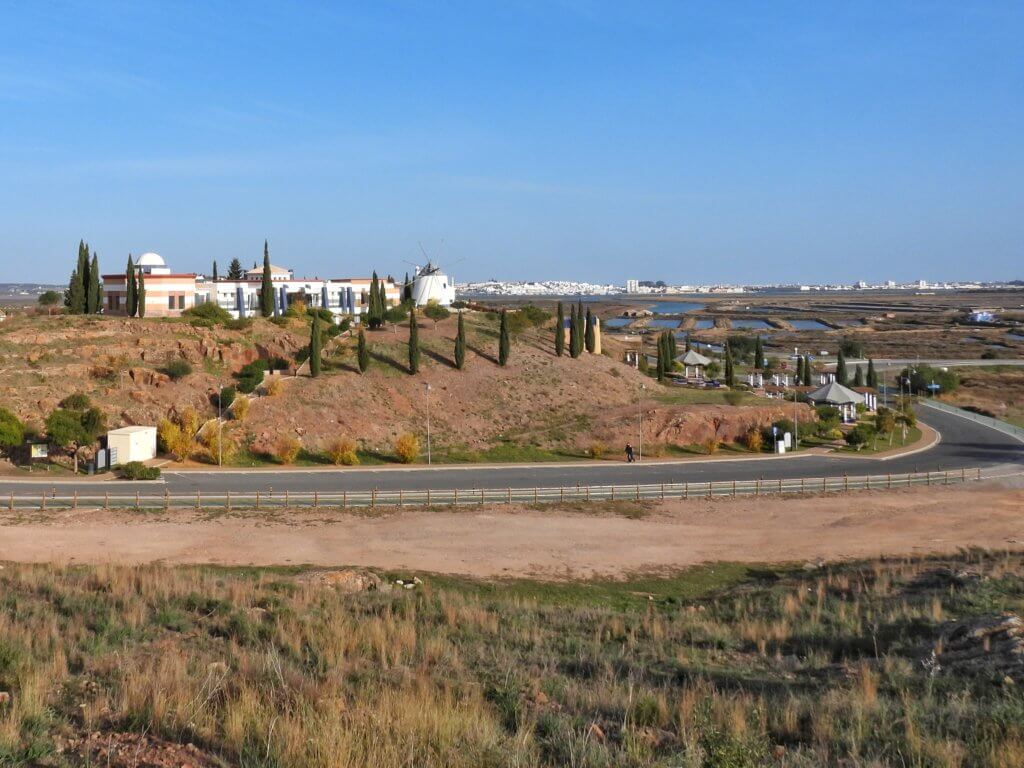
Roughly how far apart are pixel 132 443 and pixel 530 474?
2001 cm

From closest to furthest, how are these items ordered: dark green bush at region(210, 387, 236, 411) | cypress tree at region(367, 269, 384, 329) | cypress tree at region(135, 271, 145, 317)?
1. dark green bush at region(210, 387, 236, 411)
2. cypress tree at region(135, 271, 145, 317)
3. cypress tree at region(367, 269, 384, 329)

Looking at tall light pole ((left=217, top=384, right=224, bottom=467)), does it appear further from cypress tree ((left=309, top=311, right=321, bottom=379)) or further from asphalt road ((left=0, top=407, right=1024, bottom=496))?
cypress tree ((left=309, top=311, right=321, bottom=379))

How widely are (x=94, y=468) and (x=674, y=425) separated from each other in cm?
3138

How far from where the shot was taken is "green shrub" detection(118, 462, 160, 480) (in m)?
40.5

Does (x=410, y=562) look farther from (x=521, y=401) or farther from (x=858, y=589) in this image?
(x=521, y=401)

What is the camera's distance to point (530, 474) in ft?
143

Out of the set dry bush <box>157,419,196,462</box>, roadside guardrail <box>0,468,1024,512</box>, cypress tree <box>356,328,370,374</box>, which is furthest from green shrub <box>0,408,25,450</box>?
cypress tree <box>356,328,370,374</box>

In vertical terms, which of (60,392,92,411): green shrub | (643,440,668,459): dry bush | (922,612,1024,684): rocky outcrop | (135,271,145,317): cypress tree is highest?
(135,271,145,317): cypress tree

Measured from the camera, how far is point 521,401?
56.2 m

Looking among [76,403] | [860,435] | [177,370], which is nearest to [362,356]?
[177,370]

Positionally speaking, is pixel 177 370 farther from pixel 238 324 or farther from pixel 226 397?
pixel 238 324

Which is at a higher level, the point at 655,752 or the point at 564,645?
the point at 655,752

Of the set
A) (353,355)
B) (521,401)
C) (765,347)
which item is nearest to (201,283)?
(353,355)

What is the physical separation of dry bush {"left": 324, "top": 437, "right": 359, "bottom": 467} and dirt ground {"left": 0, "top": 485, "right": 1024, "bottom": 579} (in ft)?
38.1
